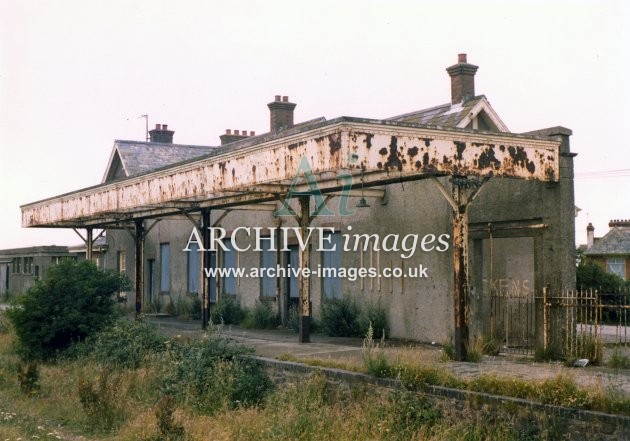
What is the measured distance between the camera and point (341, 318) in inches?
607

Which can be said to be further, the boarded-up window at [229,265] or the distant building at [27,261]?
the distant building at [27,261]

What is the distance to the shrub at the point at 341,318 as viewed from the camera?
50.1 feet

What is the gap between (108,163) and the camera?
2684 cm

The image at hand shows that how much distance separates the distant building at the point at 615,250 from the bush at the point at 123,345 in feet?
81.8

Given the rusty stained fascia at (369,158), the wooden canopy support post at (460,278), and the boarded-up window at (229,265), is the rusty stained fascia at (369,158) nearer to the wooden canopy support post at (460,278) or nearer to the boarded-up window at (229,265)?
the wooden canopy support post at (460,278)

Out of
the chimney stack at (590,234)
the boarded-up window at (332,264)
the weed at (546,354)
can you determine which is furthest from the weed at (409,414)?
the chimney stack at (590,234)

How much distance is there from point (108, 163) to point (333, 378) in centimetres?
1903

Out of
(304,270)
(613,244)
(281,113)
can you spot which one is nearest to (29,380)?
(304,270)

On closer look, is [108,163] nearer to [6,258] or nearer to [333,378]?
[6,258]

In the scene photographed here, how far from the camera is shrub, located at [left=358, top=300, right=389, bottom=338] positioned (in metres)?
14.7

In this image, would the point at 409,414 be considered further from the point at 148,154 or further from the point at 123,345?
the point at 148,154

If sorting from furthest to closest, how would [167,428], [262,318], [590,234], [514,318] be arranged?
[590,234] → [262,318] → [514,318] → [167,428]

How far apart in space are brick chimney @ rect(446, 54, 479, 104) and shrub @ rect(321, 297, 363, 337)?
226 inches

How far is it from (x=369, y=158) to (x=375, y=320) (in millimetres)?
5650
